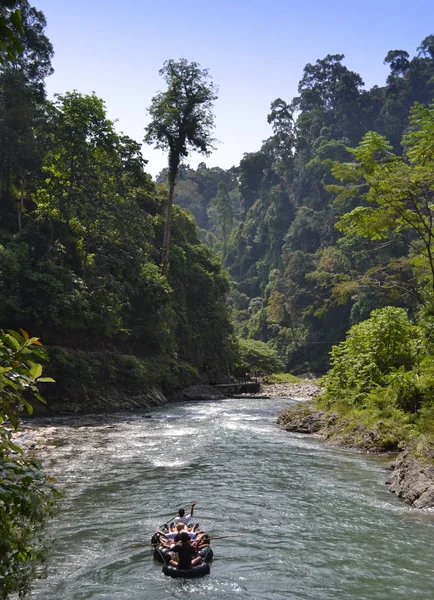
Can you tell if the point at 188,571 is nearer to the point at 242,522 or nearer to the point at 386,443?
the point at 242,522

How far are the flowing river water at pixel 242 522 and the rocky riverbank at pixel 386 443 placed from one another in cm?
41

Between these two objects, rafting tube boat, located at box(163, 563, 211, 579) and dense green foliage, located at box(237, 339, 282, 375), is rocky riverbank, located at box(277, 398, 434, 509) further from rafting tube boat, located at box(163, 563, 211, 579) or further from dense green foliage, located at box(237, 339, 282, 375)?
dense green foliage, located at box(237, 339, 282, 375)

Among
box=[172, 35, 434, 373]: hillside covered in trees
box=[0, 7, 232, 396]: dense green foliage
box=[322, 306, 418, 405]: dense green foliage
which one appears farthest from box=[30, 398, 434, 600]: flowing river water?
box=[172, 35, 434, 373]: hillside covered in trees

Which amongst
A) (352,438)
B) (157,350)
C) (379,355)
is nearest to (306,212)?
(157,350)

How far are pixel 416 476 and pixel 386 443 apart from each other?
508 centimetres

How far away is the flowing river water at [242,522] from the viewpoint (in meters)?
7.72

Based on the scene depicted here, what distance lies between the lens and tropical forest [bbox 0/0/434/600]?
7.89 metres

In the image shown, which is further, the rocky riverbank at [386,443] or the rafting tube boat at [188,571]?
the rocky riverbank at [386,443]

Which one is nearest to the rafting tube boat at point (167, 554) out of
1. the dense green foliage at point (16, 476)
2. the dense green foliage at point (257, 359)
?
the dense green foliage at point (16, 476)

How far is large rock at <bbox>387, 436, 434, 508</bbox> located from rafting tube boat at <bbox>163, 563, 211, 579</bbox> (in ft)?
17.3

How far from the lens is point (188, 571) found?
791 cm

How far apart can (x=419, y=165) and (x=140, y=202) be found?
33.3m

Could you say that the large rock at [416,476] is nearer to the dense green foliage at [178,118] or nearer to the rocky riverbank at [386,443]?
the rocky riverbank at [386,443]

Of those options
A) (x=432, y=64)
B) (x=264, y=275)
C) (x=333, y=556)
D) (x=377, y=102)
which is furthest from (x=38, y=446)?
(x=432, y=64)
